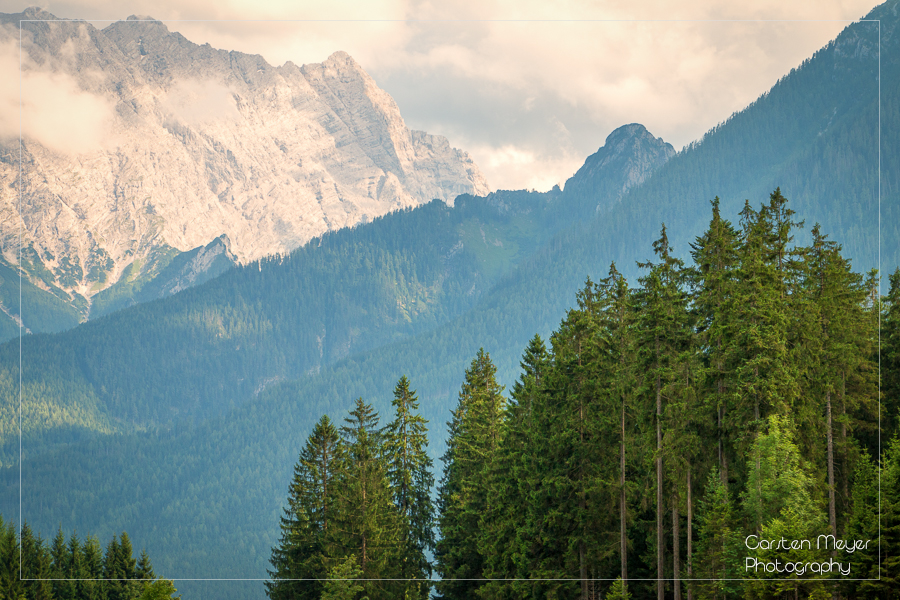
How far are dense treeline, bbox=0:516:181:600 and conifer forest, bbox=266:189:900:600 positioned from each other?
2988 cm

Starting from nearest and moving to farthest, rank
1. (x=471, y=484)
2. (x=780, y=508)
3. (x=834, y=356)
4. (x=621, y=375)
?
1. (x=780, y=508)
2. (x=621, y=375)
3. (x=834, y=356)
4. (x=471, y=484)

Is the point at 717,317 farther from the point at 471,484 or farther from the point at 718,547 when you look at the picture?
the point at 471,484

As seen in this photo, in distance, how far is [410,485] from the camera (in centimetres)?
4859

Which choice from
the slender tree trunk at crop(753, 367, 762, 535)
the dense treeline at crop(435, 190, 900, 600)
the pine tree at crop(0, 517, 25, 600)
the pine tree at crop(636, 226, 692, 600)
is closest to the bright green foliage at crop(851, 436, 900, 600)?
the dense treeline at crop(435, 190, 900, 600)

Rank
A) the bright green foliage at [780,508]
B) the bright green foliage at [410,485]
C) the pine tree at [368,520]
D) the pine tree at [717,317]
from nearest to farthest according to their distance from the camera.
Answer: the bright green foliage at [780,508], the pine tree at [717,317], the pine tree at [368,520], the bright green foliage at [410,485]

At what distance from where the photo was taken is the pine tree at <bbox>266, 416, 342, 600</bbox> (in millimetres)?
46875

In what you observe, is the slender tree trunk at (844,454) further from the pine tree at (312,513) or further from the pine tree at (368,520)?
the pine tree at (312,513)

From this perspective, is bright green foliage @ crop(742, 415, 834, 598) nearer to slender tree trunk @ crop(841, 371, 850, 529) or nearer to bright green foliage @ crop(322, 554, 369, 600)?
slender tree trunk @ crop(841, 371, 850, 529)

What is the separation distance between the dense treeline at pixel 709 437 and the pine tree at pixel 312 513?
10.0 meters

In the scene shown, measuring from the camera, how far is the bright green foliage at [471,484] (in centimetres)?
4469

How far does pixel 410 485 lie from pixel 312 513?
18.5ft

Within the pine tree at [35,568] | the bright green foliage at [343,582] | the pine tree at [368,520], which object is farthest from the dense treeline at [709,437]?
the pine tree at [35,568]

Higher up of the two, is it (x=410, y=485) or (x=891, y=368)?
(x=891, y=368)

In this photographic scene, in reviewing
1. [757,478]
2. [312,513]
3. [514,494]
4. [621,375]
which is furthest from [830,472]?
[312,513]
